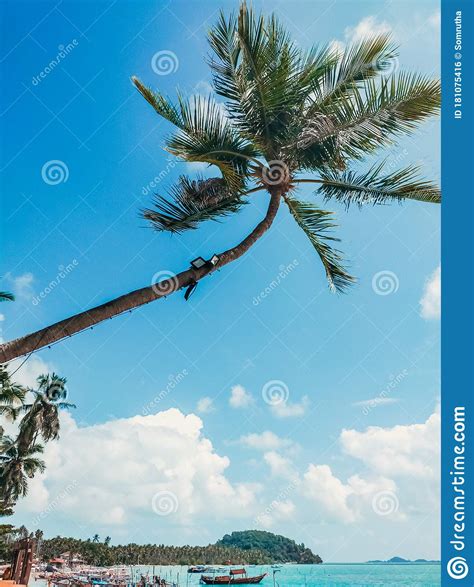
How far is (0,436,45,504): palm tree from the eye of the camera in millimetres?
29891

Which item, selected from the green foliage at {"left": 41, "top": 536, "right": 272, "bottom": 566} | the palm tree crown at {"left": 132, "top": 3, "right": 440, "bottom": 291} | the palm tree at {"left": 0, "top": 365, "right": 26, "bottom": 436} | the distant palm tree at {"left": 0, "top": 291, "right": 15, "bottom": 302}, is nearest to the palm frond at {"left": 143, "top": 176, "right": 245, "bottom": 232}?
the palm tree crown at {"left": 132, "top": 3, "right": 440, "bottom": 291}

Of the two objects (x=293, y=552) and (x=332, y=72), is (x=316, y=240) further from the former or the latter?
(x=293, y=552)

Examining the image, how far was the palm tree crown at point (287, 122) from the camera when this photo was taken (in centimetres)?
788

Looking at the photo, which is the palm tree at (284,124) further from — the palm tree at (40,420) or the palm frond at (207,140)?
the palm tree at (40,420)

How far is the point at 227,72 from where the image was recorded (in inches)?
320

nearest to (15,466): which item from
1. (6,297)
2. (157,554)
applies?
(6,297)

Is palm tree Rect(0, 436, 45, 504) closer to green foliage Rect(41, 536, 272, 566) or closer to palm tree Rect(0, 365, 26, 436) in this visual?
palm tree Rect(0, 365, 26, 436)

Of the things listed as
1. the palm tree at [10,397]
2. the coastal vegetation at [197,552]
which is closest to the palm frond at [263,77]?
the palm tree at [10,397]

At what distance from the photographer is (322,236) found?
8.75m

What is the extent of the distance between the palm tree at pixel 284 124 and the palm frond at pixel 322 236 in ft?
0.10

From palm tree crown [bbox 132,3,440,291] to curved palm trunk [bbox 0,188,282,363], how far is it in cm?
81
